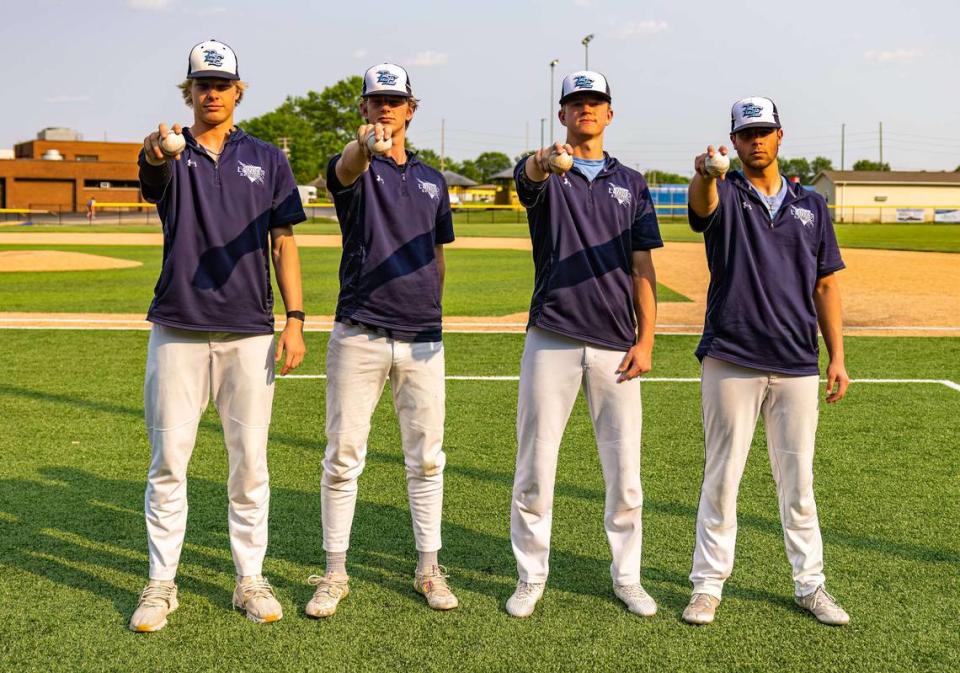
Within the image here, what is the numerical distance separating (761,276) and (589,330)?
765 millimetres

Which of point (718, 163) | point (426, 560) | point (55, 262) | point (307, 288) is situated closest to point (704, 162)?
point (718, 163)

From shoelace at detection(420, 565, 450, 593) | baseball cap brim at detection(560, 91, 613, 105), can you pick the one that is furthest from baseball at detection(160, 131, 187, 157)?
shoelace at detection(420, 565, 450, 593)

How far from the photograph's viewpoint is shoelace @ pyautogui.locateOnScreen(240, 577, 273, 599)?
443 cm

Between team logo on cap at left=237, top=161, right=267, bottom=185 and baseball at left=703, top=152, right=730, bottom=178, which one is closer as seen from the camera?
baseball at left=703, top=152, right=730, bottom=178

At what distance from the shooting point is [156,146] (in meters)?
3.93

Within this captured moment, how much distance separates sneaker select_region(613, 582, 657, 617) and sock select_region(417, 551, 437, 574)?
2.73ft

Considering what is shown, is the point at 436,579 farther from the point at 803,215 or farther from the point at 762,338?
the point at 803,215

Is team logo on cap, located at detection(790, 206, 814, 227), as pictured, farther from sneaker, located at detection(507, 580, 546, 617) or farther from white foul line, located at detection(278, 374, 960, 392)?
white foul line, located at detection(278, 374, 960, 392)

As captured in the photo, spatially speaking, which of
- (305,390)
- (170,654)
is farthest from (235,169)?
(305,390)

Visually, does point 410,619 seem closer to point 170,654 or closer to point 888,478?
point 170,654

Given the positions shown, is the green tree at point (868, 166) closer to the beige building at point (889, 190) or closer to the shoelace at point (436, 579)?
the beige building at point (889, 190)

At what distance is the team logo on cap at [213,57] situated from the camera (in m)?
4.23

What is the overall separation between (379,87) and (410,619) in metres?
Result: 2.26

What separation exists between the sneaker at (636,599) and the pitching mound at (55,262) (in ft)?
67.9
